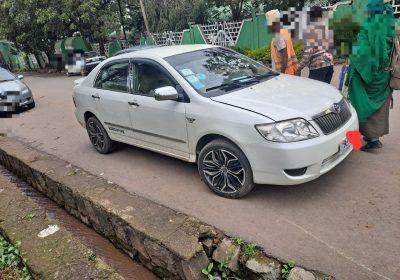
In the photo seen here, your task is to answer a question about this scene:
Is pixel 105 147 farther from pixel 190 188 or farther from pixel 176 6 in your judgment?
pixel 176 6

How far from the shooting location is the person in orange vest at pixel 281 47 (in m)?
5.38

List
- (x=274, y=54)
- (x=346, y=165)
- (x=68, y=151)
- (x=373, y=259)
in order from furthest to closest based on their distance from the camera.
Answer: (x=68, y=151) < (x=274, y=54) < (x=346, y=165) < (x=373, y=259)

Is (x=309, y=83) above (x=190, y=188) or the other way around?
above

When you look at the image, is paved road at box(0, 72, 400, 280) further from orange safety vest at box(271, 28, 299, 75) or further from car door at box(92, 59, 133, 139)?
orange safety vest at box(271, 28, 299, 75)

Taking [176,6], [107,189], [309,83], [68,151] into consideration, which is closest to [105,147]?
[68,151]

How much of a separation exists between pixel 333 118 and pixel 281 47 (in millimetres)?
2217

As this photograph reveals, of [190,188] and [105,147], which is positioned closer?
[190,188]

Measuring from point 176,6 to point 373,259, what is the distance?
1996 centimetres

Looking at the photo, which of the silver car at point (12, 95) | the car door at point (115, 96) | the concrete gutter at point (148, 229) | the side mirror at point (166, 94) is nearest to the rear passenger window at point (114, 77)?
the car door at point (115, 96)

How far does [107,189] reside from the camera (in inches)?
160

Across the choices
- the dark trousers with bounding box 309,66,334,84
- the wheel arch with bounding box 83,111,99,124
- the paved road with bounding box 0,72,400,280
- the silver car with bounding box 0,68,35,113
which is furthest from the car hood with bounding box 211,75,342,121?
the silver car with bounding box 0,68,35,113

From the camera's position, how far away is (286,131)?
3367 millimetres

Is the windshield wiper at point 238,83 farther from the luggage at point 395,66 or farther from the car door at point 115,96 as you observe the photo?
the luggage at point 395,66

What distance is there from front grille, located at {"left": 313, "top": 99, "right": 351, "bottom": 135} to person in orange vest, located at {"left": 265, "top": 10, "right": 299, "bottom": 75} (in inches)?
70.3
